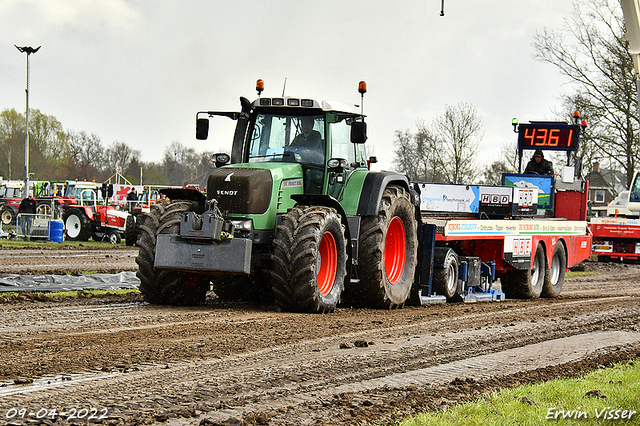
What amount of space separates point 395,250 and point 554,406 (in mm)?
6163

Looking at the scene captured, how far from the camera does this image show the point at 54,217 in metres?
27.1

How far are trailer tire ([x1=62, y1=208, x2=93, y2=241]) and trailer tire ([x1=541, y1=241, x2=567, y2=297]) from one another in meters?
17.5

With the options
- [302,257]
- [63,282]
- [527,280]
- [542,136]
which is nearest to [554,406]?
[302,257]

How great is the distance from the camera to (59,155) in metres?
78.7

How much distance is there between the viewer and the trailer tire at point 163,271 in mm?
9367

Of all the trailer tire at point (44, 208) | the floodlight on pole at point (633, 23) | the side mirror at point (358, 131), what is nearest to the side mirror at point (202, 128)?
the side mirror at point (358, 131)

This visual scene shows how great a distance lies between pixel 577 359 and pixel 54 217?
23127 millimetres

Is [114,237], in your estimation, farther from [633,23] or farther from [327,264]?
[633,23]

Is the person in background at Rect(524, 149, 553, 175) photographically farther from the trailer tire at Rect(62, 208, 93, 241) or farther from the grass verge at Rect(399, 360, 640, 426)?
the trailer tire at Rect(62, 208, 93, 241)

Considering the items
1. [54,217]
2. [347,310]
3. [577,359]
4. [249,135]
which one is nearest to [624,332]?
[577,359]

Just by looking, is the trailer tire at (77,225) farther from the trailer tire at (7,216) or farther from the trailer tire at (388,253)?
the trailer tire at (388,253)

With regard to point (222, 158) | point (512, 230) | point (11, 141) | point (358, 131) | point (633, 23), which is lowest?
point (512, 230)

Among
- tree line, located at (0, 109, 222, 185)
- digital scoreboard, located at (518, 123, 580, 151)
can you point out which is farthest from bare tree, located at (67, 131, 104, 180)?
digital scoreboard, located at (518, 123, 580, 151)

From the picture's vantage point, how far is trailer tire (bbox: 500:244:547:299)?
14578 mm
